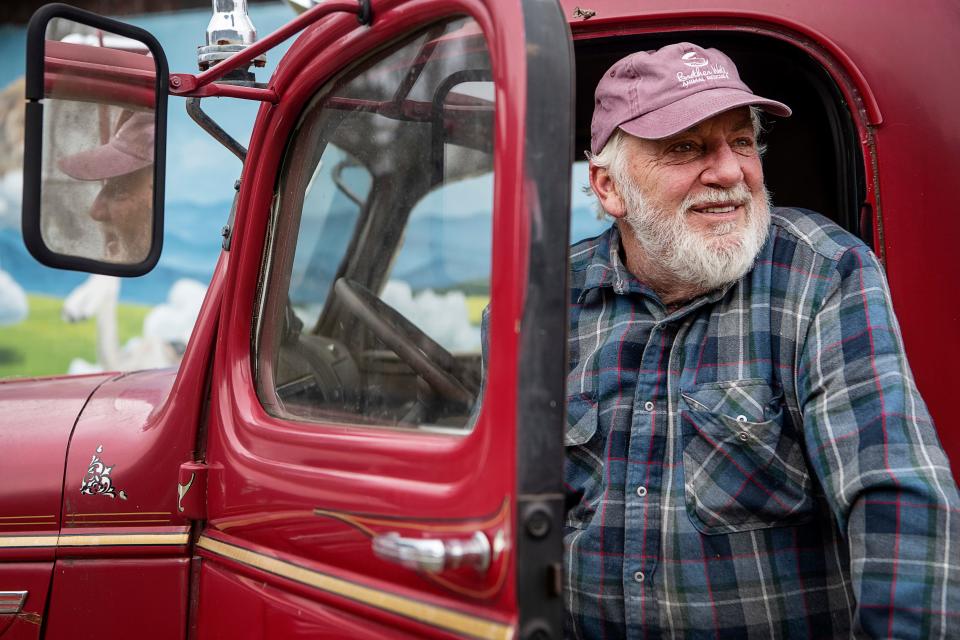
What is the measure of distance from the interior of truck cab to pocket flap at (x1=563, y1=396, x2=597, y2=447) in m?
0.31

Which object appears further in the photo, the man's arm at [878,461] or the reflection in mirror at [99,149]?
the reflection in mirror at [99,149]

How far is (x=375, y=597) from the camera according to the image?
116cm

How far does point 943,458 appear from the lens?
130cm

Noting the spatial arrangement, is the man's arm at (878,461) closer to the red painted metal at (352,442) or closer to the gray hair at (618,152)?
the gray hair at (618,152)

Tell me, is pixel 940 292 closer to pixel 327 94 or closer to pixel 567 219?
pixel 567 219

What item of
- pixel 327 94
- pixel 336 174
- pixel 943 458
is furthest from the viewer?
pixel 336 174

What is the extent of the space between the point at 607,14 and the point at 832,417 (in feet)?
2.80

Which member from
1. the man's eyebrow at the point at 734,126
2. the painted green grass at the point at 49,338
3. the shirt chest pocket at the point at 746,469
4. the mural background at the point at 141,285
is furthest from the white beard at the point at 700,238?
the painted green grass at the point at 49,338

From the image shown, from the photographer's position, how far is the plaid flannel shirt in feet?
4.14

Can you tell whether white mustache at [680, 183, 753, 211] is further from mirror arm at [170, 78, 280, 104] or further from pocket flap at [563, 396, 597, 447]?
mirror arm at [170, 78, 280, 104]

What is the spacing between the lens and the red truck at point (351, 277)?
1.05 meters

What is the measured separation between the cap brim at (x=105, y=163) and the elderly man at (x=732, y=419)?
875 mm

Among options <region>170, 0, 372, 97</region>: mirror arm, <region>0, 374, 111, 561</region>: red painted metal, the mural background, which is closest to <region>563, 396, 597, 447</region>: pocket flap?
<region>170, 0, 372, 97</region>: mirror arm

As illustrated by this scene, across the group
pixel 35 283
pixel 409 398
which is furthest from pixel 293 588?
pixel 35 283
